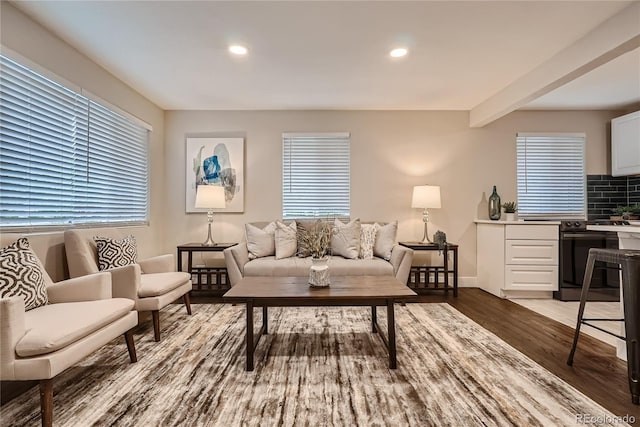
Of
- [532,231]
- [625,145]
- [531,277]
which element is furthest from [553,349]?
[625,145]

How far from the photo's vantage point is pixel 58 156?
275 centimetres

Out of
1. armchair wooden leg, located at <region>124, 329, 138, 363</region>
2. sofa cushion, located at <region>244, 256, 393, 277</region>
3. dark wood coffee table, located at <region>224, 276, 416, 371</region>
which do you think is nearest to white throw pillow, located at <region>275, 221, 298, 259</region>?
sofa cushion, located at <region>244, 256, 393, 277</region>

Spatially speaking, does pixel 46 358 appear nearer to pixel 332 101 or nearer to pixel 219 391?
pixel 219 391

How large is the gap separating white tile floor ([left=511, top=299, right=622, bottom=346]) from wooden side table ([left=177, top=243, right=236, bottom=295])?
3.75 meters

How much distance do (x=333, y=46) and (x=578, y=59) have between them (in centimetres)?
209

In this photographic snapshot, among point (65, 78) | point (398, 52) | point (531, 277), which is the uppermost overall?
point (398, 52)

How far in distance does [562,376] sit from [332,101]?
3646 mm

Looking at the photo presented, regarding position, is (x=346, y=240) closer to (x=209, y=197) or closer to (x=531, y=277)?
(x=209, y=197)

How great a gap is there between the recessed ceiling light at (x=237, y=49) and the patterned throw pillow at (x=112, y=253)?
2042 mm

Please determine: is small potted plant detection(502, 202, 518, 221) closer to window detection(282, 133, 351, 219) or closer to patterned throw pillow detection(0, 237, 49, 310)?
window detection(282, 133, 351, 219)

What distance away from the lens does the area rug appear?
5.65ft

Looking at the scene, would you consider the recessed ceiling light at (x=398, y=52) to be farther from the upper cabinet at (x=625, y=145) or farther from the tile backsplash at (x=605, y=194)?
the tile backsplash at (x=605, y=194)

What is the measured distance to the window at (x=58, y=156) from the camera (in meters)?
2.32

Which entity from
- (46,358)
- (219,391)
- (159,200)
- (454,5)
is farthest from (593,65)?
A: (159,200)
